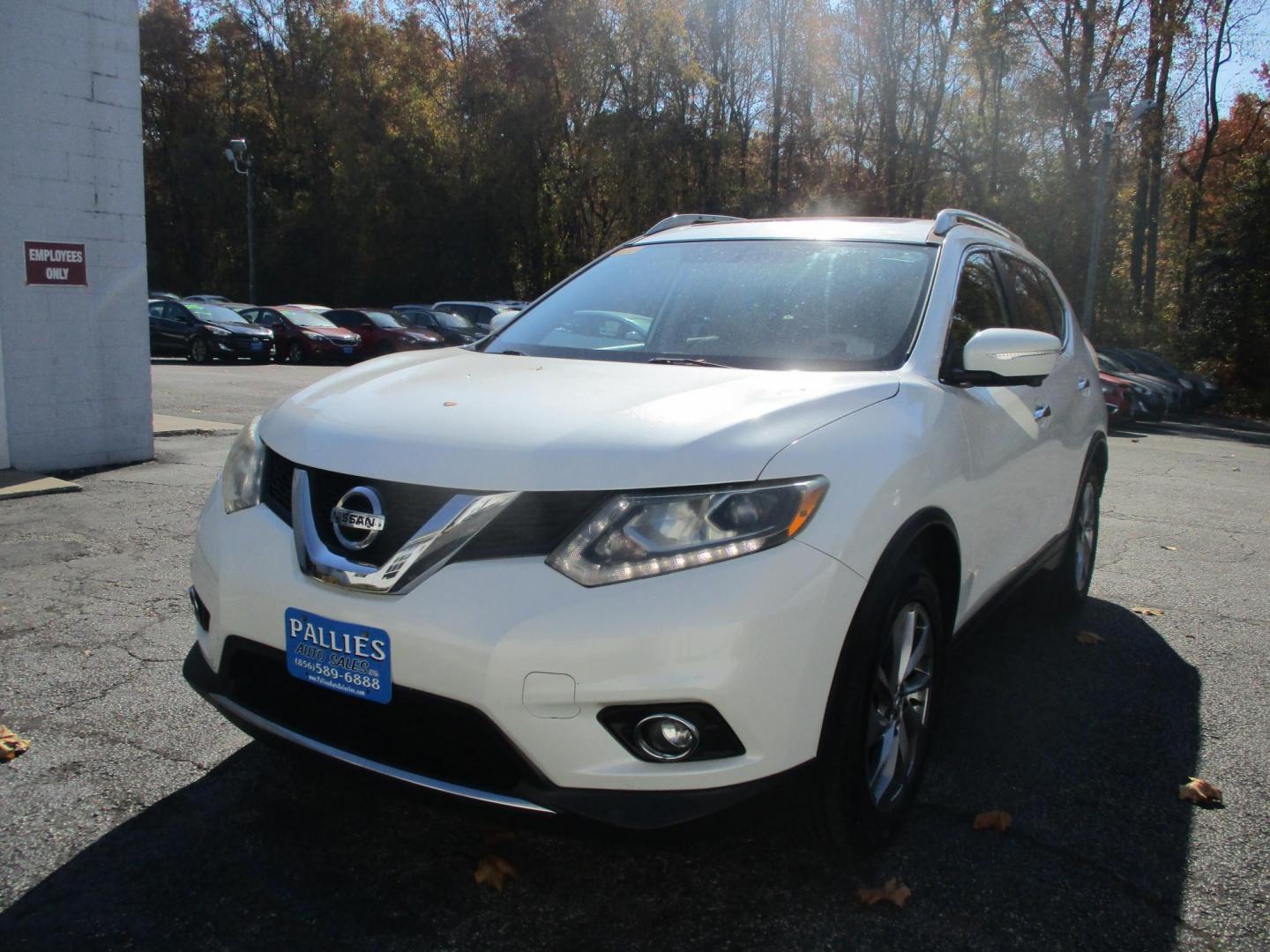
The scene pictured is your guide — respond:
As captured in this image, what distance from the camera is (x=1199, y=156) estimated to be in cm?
3700

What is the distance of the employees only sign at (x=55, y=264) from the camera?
8.02 meters

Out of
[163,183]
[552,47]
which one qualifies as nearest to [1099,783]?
[552,47]

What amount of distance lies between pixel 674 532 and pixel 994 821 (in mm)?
1497

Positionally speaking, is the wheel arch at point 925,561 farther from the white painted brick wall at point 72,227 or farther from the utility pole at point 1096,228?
the utility pole at point 1096,228

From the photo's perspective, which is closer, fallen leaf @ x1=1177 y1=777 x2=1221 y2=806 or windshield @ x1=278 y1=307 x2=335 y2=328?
fallen leaf @ x1=1177 y1=777 x2=1221 y2=806

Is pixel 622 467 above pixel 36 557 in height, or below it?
above

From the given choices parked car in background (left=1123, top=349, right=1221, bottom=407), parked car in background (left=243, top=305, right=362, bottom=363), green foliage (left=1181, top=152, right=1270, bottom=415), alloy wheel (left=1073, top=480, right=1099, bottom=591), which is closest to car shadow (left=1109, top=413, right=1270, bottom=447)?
parked car in background (left=1123, top=349, right=1221, bottom=407)

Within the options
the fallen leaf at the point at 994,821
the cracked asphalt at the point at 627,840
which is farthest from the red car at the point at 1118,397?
the fallen leaf at the point at 994,821

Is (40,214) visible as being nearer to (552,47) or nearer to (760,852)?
(760,852)

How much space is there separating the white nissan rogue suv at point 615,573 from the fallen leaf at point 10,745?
863mm

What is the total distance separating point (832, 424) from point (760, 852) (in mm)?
1158

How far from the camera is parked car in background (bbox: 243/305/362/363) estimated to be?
88.5ft

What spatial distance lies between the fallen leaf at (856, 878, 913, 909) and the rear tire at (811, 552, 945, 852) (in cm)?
10

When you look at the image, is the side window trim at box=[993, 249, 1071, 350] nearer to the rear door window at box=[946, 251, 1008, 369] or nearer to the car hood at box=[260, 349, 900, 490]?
the rear door window at box=[946, 251, 1008, 369]
